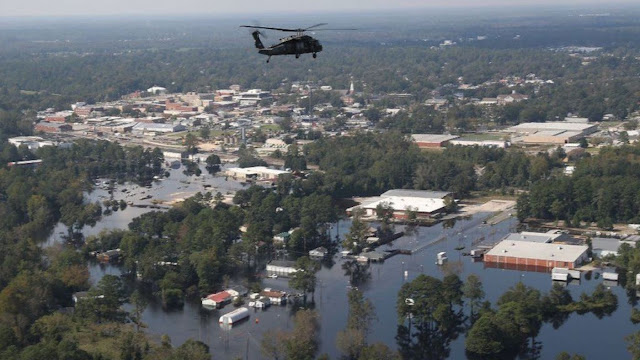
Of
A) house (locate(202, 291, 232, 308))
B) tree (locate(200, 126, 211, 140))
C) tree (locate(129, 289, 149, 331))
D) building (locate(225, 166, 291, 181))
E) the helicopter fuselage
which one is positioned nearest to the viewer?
the helicopter fuselage

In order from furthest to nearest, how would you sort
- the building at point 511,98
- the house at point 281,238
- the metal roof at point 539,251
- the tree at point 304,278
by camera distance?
the building at point 511,98, the house at point 281,238, the metal roof at point 539,251, the tree at point 304,278

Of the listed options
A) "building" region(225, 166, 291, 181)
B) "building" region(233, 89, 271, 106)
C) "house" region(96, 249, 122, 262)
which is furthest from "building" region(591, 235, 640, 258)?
"building" region(233, 89, 271, 106)

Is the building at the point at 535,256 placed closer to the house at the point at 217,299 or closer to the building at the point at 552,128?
the house at the point at 217,299

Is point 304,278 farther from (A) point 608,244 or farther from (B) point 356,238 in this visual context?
(A) point 608,244

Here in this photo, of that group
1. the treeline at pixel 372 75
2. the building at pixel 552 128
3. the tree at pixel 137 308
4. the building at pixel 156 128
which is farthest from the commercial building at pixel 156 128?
the tree at pixel 137 308

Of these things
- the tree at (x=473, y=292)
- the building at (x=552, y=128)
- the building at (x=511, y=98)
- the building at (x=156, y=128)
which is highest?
the tree at (x=473, y=292)

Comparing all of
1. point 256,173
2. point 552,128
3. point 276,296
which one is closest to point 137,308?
point 276,296

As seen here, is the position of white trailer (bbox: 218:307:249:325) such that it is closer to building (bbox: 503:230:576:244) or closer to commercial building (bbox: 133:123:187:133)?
building (bbox: 503:230:576:244)
